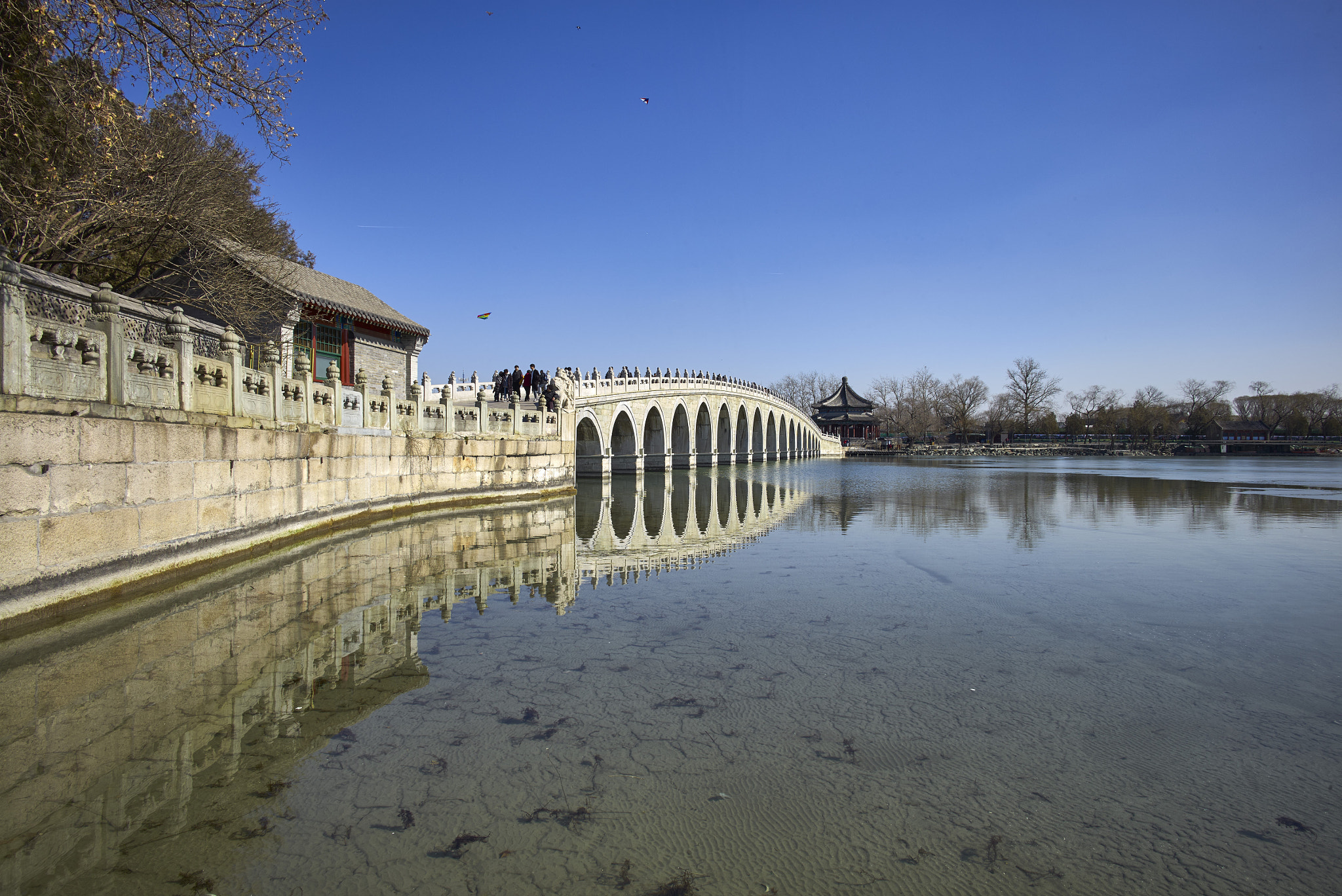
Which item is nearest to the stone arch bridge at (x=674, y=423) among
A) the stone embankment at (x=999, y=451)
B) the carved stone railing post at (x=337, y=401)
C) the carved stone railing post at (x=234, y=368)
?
the carved stone railing post at (x=337, y=401)

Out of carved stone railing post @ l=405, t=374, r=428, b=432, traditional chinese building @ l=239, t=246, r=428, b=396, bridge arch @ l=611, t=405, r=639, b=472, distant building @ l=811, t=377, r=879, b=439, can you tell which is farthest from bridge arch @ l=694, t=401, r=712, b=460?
distant building @ l=811, t=377, r=879, b=439

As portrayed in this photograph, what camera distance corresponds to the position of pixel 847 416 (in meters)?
74.5

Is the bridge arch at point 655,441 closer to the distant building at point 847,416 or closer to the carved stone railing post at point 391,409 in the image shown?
the carved stone railing post at point 391,409

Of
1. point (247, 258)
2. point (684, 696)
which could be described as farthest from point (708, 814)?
point (247, 258)

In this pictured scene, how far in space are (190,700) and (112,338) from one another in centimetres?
350

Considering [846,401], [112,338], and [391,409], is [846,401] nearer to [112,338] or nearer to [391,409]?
[391,409]

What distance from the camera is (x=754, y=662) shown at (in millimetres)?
4637

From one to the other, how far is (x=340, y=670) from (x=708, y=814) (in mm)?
2720

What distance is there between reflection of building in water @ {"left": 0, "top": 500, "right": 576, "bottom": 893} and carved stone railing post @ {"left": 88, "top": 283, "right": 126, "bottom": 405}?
1.75 meters

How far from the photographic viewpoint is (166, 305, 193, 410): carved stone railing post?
6719mm

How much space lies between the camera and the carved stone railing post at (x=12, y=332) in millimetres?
4691

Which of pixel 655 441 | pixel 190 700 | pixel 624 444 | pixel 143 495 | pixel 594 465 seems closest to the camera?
pixel 190 700

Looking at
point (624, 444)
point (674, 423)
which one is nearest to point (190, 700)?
point (624, 444)

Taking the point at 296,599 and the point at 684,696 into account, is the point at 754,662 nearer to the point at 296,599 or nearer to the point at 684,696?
the point at 684,696
